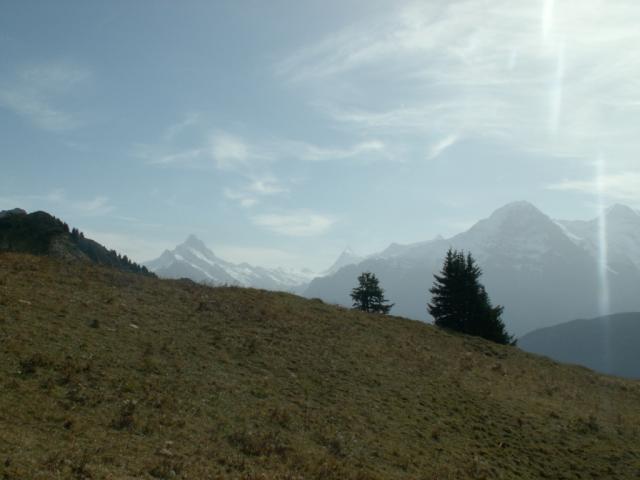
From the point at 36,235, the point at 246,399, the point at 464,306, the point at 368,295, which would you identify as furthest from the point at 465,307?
the point at 36,235

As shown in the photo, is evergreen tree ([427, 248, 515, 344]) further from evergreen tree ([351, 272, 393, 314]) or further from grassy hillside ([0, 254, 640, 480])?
grassy hillside ([0, 254, 640, 480])

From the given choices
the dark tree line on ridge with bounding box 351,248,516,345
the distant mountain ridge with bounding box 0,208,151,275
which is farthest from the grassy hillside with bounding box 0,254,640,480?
the distant mountain ridge with bounding box 0,208,151,275

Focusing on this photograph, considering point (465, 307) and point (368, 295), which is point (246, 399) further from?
point (368, 295)

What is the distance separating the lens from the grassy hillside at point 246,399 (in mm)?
14383

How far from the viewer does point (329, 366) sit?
2708cm

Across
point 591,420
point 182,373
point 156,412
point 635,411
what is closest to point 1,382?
point 156,412

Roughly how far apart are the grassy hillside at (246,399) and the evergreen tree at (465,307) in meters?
15.6

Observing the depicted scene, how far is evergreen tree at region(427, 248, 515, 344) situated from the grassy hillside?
15566mm

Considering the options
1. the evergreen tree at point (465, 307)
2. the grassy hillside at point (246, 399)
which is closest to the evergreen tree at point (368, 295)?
the evergreen tree at point (465, 307)

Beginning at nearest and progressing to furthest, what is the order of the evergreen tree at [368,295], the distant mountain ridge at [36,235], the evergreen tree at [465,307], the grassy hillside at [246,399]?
the grassy hillside at [246,399]
the distant mountain ridge at [36,235]
the evergreen tree at [465,307]
the evergreen tree at [368,295]

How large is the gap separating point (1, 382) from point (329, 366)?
626 inches

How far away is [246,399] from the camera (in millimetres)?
20109

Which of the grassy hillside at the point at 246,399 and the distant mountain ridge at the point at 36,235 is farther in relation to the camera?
the distant mountain ridge at the point at 36,235

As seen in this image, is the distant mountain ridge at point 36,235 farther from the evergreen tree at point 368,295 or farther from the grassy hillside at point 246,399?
the evergreen tree at point 368,295
